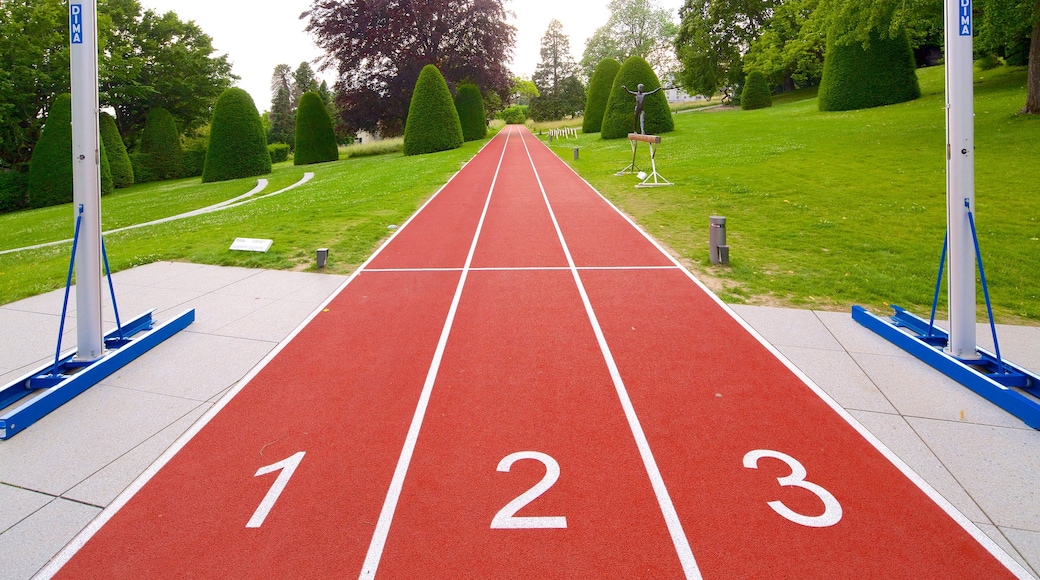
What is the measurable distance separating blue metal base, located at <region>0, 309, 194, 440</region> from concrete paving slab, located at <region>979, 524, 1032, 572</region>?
23.1 feet

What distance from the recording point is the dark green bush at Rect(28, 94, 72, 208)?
30.0 m

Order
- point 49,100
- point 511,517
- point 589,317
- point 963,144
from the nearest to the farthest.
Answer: point 511,517, point 963,144, point 589,317, point 49,100

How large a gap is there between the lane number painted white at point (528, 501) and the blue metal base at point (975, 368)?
3916 mm

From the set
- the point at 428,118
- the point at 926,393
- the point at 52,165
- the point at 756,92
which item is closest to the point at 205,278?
the point at 926,393

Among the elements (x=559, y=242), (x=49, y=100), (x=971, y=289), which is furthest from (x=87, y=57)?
(x=49, y=100)

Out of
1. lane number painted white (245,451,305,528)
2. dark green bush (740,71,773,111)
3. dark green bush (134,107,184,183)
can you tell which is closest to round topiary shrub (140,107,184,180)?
dark green bush (134,107,184,183)

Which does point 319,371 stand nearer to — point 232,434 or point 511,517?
point 232,434

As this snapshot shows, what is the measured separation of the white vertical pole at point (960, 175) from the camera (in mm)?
5637

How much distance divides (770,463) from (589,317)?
3514mm

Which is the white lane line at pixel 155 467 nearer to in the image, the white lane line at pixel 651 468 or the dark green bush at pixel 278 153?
the white lane line at pixel 651 468

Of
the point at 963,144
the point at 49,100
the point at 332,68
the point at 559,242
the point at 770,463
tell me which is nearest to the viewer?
the point at 770,463

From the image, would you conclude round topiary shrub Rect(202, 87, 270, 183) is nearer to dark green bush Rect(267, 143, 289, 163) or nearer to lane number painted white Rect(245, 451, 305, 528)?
dark green bush Rect(267, 143, 289, 163)

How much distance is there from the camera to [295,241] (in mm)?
12086

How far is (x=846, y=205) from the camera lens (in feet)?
45.6
